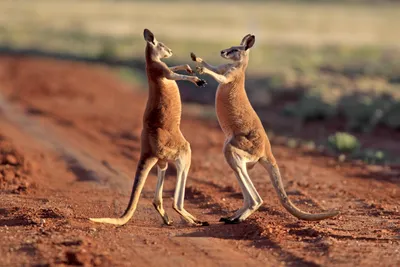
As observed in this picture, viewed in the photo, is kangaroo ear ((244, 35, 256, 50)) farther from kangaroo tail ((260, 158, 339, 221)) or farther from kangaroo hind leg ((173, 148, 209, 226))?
kangaroo hind leg ((173, 148, 209, 226))

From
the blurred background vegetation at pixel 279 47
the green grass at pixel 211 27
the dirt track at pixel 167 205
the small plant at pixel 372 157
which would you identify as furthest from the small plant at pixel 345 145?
the green grass at pixel 211 27

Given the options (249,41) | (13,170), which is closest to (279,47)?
(13,170)

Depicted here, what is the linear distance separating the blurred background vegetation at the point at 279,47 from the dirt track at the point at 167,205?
2.79 metres

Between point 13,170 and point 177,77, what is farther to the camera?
point 13,170

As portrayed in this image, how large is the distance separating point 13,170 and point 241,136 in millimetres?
4828

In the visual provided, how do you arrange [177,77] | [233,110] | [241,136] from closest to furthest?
[177,77], [241,136], [233,110]

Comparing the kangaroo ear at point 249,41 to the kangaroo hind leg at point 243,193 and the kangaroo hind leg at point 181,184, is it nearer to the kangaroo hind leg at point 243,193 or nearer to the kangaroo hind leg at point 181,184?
the kangaroo hind leg at point 243,193

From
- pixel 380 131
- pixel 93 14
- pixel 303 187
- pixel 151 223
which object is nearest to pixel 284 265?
pixel 151 223

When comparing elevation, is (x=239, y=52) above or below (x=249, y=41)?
below

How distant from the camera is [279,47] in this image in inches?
1735

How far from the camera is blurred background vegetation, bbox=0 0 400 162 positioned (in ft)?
67.4

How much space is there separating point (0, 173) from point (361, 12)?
75.9m

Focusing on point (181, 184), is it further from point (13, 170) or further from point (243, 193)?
point (13, 170)

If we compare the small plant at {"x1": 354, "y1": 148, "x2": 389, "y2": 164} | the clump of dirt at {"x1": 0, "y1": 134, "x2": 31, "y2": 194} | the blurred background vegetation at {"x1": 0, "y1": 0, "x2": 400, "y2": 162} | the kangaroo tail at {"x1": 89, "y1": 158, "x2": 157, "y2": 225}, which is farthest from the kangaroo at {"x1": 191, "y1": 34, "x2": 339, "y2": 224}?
the blurred background vegetation at {"x1": 0, "y1": 0, "x2": 400, "y2": 162}
